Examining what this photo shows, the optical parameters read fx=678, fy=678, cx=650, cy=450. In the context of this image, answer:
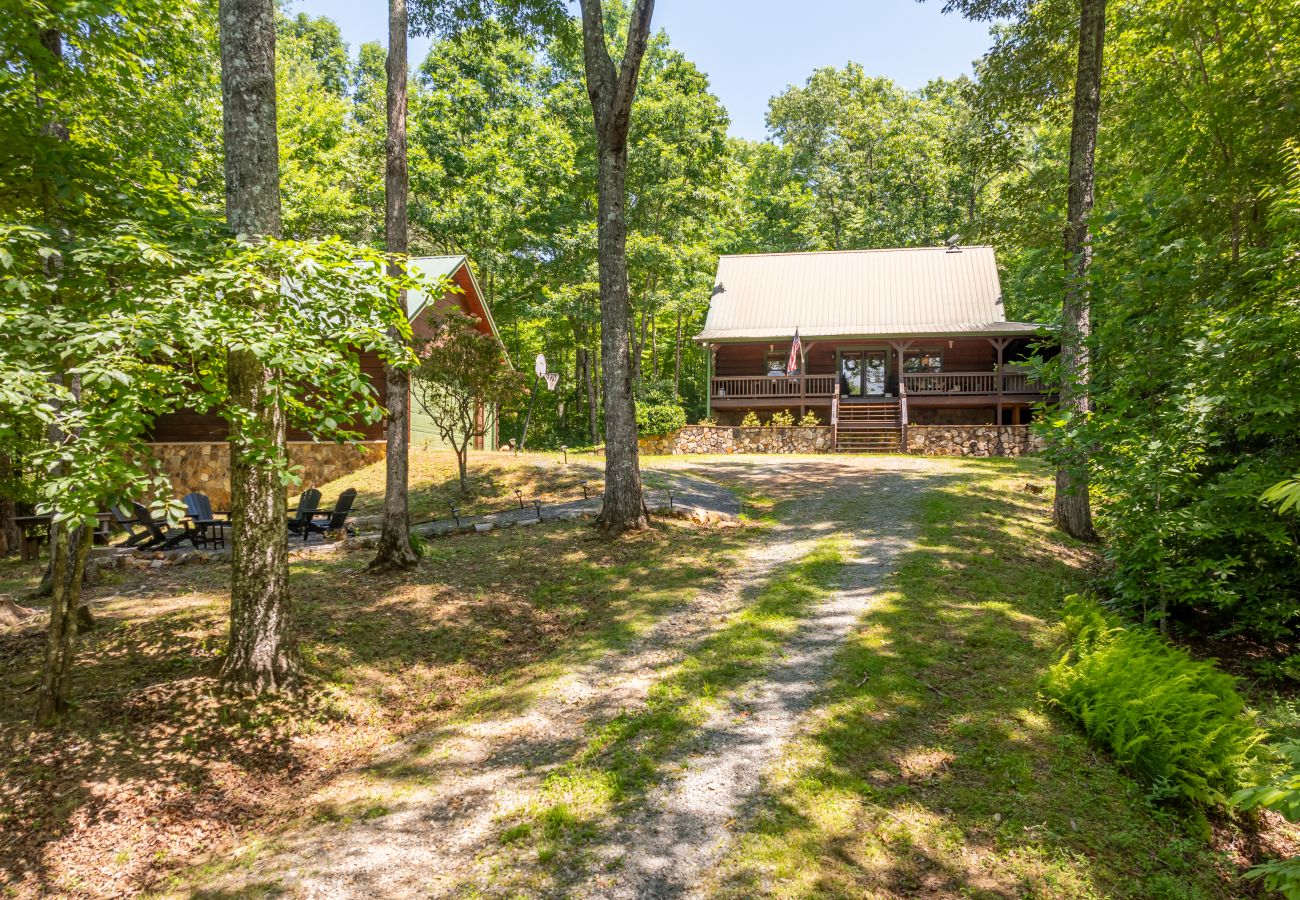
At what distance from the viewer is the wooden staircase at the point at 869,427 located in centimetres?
2405

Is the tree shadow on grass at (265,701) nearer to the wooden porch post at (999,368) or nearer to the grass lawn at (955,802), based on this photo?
the grass lawn at (955,802)

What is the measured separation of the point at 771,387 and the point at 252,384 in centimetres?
2275

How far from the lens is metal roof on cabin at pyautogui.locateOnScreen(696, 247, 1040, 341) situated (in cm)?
2509

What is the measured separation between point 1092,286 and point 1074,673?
443cm

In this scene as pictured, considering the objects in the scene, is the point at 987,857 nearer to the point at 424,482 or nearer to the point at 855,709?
the point at 855,709

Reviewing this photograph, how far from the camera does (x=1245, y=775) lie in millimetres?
4656

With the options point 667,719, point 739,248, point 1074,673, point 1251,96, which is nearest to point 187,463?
point 667,719

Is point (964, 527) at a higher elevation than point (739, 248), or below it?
below

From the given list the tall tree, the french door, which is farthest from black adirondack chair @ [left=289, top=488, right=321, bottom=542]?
the french door

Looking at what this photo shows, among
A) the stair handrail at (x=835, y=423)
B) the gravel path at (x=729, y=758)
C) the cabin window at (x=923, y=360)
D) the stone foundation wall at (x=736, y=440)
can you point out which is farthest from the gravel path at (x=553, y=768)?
the cabin window at (x=923, y=360)

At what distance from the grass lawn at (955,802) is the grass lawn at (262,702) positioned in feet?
8.44

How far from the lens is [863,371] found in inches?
1074

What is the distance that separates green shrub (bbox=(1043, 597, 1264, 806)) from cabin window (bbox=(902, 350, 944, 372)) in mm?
21846

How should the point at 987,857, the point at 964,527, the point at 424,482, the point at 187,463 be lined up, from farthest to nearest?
the point at 187,463, the point at 424,482, the point at 964,527, the point at 987,857
